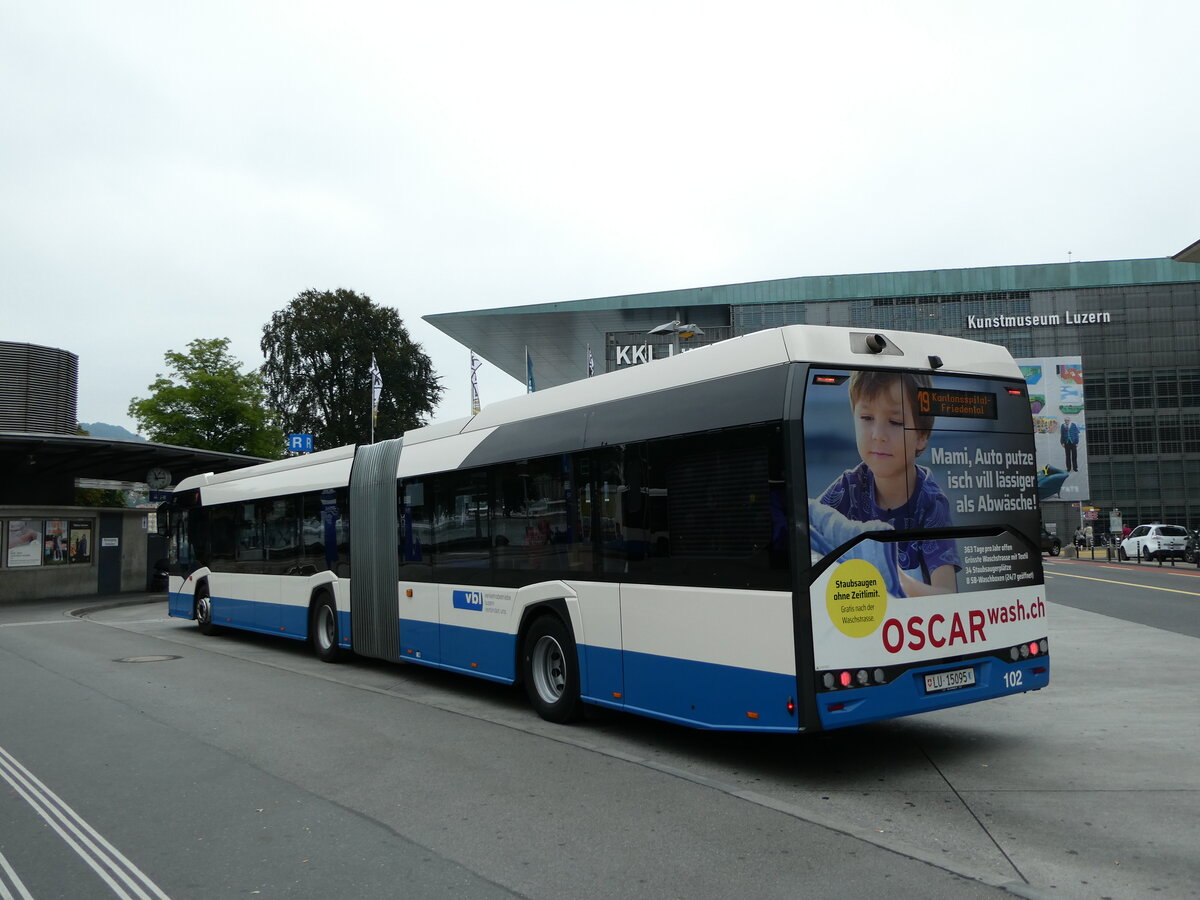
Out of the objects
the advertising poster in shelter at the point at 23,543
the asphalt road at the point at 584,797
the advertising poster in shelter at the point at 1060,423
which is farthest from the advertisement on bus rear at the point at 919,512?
the advertising poster in shelter at the point at 1060,423

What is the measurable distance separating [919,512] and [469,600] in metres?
4.98

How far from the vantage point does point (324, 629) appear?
13.6 metres

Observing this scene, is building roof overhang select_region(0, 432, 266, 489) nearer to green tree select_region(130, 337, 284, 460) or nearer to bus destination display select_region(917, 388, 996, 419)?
green tree select_region(130, 337, 284, 460)

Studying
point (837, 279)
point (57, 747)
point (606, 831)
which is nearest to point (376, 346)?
point (837, 279)

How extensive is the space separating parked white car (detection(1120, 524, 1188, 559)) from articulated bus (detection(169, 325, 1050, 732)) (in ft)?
129

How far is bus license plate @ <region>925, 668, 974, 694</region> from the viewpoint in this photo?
21.6 feet

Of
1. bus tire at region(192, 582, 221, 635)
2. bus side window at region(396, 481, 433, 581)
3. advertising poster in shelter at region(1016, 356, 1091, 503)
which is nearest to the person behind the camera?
Answer: bus side window at region(396, 481, 433, 581)

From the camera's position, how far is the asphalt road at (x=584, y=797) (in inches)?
189

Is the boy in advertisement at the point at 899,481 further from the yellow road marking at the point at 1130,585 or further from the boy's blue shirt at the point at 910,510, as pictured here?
the yellow road marking at the point at 1130,585

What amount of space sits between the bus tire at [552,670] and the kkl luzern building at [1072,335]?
215 ft

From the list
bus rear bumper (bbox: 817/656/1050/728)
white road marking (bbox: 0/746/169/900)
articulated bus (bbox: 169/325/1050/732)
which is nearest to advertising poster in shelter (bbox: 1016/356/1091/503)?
articulated bus (bbox: 169/325/1050/732)

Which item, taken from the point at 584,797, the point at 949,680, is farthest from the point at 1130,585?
the point at 584,797

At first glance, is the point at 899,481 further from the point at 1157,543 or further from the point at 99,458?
the point at 1157,543

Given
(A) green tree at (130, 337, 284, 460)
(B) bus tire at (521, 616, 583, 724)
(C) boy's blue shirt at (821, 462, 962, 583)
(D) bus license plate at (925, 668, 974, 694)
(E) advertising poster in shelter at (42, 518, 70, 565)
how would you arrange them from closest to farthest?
(C) boy's blue shirt at (821, 462, 962, 583), (D) bus license plate at (925, 668, 974, 694), (B) bus tire at (521, 616, 583, 724), (E) advertising poster in shelter at (42, 518, 70, 565), (A) green tree at (130, 337, 284, 460)
